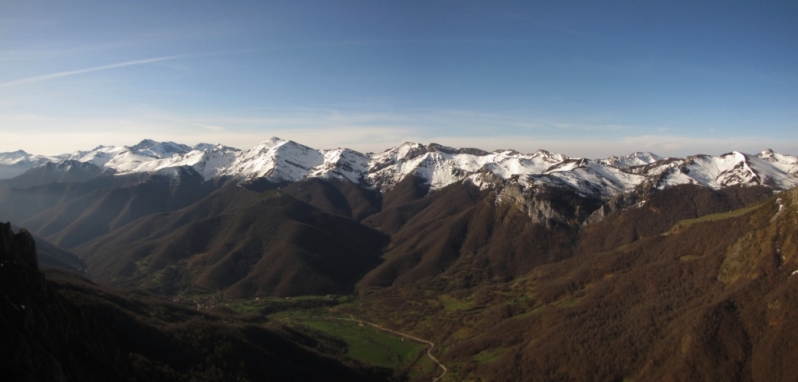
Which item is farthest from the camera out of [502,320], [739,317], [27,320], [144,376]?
[502,320]

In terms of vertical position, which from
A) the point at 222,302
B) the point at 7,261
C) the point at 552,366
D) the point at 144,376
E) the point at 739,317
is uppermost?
the point at 7,261

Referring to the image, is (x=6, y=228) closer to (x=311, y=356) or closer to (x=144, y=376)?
(x=144, y=376)

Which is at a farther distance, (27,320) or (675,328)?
(675,328)

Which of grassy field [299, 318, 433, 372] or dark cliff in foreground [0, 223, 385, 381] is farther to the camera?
grassy field [299, 318, 433, 372]

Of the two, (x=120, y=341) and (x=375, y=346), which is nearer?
(x=120, y=341)

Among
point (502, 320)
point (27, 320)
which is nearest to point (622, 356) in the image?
point (502, 320)

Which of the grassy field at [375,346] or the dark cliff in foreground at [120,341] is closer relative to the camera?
the dark cliff in foreground at [120,341]

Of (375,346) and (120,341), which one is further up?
(120,341)

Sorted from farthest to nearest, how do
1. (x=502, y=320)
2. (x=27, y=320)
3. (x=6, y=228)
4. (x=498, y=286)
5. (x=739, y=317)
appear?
(x=498, y=286)
(x=502, y=320)
(x=739, y=317)
(x=6, y=228)
(x=27, y=320)

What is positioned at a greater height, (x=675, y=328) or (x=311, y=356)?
(x=675, y=328)

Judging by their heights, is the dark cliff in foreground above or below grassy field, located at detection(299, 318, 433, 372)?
above

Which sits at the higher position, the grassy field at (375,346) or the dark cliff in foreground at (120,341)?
the dark cliff in foreground at (120,341)
